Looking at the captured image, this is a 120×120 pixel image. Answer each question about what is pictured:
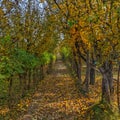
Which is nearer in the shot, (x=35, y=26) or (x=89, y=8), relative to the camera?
(x=89, y=8)

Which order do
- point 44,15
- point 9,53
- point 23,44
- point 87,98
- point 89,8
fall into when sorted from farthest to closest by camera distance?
point 44,15
point 23,44
point 87,98
point 9,53
point 89,8

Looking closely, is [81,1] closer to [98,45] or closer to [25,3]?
[98,45]

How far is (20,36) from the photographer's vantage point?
68.5 ft

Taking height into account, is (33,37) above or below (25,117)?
above

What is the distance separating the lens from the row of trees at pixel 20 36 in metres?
16.5

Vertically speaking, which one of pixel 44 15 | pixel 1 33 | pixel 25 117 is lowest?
pixel 25 117

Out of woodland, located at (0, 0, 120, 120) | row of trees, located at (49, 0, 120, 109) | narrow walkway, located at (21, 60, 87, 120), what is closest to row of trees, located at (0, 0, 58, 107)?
woodland, located at (0, 0, 120, 120)

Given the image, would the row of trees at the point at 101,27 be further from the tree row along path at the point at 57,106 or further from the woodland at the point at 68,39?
the tree row along path at the point at 57,106

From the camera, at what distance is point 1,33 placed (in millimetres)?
17766

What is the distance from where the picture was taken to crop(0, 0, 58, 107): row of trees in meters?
16.5

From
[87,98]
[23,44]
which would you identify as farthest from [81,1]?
[23,44]

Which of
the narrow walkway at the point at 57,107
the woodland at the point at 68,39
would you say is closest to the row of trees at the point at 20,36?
the woodland at the point at 68,39

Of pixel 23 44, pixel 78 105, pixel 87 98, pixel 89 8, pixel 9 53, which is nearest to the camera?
pixel 89 8

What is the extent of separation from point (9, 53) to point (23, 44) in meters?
6.12
